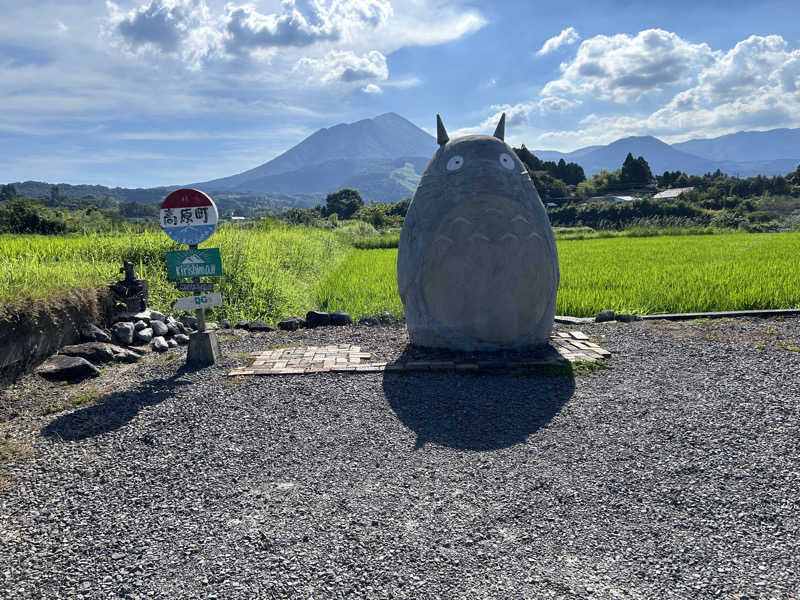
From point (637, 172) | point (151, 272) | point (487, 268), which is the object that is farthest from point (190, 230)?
point (637, 172)

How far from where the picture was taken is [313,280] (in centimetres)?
1302

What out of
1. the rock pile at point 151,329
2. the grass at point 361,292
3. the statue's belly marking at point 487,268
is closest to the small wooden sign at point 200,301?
the rock pile at point 151,329

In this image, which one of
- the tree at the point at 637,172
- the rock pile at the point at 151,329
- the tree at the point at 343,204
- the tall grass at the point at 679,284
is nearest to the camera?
the rock pile at the point at 151,329

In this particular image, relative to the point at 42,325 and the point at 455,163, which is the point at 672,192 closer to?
the point at 455,163

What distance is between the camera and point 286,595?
2.47 m

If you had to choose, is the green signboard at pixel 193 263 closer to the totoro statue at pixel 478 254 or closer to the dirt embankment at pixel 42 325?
the dirt embankment at pixel 42 325

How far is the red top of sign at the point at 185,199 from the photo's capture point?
6129 millimetres

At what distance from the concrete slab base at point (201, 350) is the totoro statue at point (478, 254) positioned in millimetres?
2548

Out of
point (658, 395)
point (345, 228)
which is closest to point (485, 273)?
A: point (658, 395)

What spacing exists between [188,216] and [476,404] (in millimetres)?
4098

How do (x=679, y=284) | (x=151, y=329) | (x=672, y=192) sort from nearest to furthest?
(x=151, y=329) < (x=679, y=284) < (x=672, y=192)

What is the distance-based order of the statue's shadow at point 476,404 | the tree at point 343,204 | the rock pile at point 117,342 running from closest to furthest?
the statue's shadow at point 476,404, the rock pile at point 117,342, the tree at point 343,204

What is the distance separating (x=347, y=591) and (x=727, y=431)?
3.42m

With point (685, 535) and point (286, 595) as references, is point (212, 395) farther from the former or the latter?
point (685, 535)
